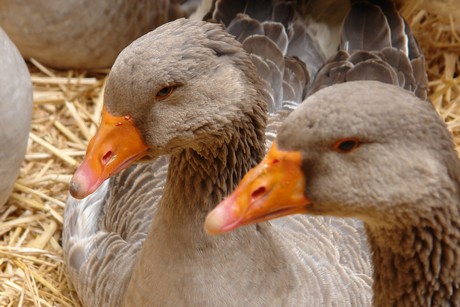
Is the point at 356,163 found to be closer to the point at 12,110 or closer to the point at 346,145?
the point at 346,145

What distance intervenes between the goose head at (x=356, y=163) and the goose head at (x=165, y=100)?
43cm

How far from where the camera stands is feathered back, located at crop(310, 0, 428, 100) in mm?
3631

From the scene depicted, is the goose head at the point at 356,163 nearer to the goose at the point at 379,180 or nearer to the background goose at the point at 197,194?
the goose at the point at 379,180

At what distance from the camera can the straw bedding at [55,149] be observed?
12.3 feet

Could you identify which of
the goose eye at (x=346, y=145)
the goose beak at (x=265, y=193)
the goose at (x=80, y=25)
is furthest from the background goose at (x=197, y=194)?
the goose at (x=80, y=25)

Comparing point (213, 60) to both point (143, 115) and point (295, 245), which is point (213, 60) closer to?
point (143, 115)

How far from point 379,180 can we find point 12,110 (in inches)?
80.0

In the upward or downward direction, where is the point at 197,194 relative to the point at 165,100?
downward

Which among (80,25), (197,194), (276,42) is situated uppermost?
(197,194)

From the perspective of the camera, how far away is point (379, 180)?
2080 millimetres

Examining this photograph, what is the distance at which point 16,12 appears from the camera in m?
4.50

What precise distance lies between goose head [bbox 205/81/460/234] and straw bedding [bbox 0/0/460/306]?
1780 mm

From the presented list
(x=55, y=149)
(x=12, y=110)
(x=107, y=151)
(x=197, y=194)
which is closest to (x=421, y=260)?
(x=197, y=194)

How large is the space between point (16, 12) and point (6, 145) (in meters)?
1.15
